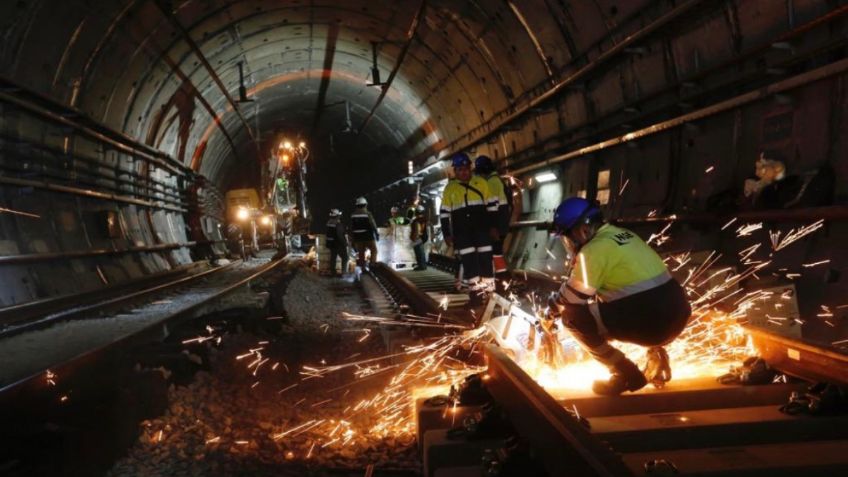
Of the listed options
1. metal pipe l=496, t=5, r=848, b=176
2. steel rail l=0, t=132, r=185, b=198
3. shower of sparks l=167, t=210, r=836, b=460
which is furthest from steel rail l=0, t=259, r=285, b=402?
metal pipe l=496, t=5, r=848, b=176

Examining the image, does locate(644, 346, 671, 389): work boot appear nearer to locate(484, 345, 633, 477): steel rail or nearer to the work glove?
the work glove

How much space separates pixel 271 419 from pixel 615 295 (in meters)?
2.81

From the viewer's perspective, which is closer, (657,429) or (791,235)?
(657,429)

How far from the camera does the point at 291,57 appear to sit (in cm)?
1788

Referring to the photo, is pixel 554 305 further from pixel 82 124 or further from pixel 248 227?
pixel 248 227

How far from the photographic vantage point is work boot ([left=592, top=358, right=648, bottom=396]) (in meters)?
3.71

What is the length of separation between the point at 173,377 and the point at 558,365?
304 centimetres

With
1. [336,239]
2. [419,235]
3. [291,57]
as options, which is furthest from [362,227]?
[291,57]

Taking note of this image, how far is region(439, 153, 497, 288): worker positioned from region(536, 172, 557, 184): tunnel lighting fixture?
15.1 feet

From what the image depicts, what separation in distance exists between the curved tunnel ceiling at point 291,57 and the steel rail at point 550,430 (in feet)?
19.4

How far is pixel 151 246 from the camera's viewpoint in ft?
49.4

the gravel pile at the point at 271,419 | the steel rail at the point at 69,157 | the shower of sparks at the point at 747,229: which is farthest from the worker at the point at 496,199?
the steel rail at the point at 69,157

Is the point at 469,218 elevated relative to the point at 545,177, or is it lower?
lower

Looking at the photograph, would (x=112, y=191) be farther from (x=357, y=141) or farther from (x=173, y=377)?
(x=357, y=141)
